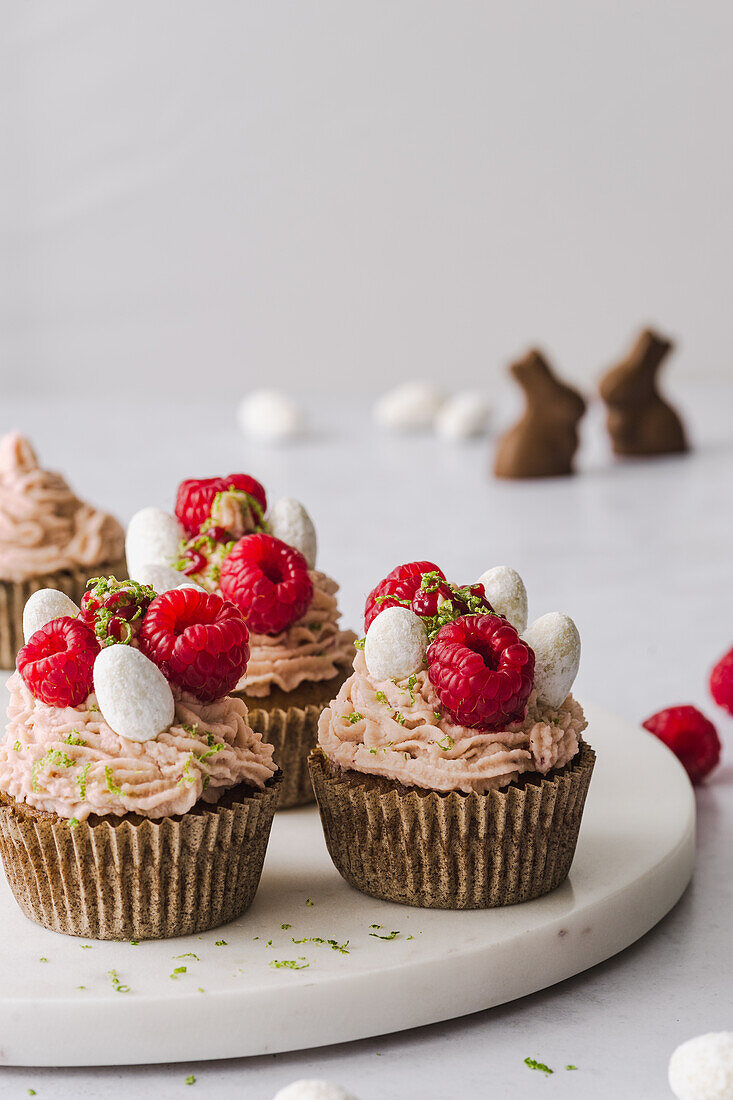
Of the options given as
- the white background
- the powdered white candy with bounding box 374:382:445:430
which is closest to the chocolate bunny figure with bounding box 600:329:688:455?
the powdered white candy with bounding box 374:382:445:430

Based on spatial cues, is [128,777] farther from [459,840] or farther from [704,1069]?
[704,1069]

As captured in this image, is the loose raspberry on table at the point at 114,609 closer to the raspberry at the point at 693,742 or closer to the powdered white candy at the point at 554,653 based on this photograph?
the powdered white candy at the point at 554,653

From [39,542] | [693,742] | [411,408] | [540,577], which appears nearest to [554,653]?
[693,742]

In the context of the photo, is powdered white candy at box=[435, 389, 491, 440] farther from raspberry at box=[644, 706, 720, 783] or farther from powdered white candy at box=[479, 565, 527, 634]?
powdered white candy at box=[479, 565, 527, 634]

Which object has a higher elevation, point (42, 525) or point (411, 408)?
point (411, 408)

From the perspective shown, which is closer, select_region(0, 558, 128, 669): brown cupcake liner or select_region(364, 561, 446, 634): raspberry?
select_region(364, 561, 446, 634): raspberry
